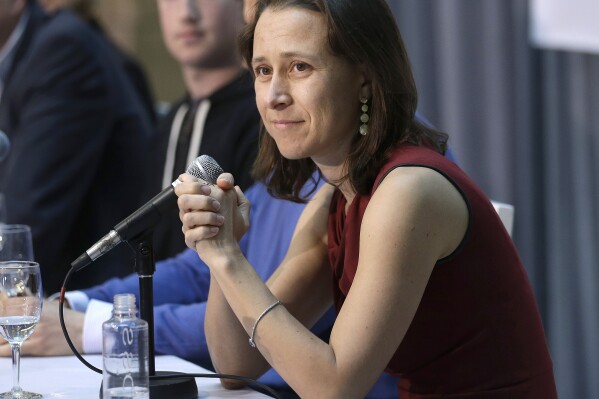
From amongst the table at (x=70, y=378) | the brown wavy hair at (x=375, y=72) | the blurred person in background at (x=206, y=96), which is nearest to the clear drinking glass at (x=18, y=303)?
the table at (x=70, y=378)

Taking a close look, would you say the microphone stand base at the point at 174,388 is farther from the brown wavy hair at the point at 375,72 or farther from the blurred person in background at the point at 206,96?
the blurred person in background at the point at 206,96

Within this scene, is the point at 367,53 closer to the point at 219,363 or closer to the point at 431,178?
the point at 431,178

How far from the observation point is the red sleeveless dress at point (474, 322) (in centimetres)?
160

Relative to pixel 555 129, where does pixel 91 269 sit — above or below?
below

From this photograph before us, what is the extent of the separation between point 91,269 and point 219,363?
71.7 inches

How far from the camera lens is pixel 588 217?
10.1 feet

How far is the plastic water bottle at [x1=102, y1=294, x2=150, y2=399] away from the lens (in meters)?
1.39

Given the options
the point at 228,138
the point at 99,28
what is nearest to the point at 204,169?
the point at 228,138

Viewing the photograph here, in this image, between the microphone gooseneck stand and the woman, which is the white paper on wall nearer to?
the woman

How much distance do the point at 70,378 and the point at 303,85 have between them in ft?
2.14

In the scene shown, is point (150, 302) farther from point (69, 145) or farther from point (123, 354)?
point (69, 145)

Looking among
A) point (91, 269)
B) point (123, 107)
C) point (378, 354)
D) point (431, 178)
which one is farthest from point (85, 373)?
point (123, 107)

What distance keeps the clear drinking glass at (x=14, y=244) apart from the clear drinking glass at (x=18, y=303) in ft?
1.27

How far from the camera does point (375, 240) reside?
1502 millimetres
